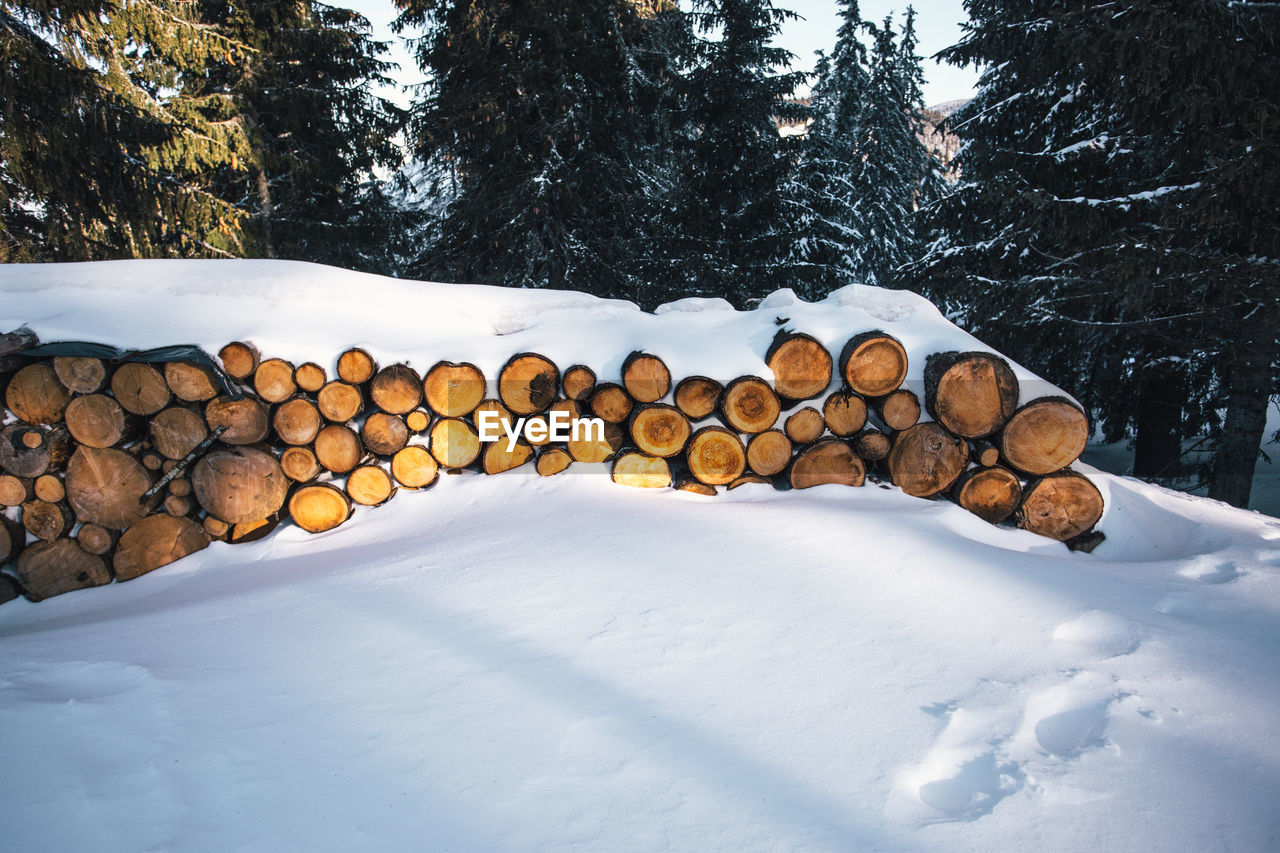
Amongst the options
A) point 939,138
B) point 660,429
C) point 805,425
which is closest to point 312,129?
point 660,429

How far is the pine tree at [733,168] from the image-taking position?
9.51 metres

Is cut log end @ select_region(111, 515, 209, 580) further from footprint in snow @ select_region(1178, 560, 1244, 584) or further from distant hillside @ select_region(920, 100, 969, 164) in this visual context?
distant hillside @ select_region(920, 100, 969, 164)

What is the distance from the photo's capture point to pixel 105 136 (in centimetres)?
597

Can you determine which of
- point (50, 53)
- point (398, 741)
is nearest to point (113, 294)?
point (50, 53)

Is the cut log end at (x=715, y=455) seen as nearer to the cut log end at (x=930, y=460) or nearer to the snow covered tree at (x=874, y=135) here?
the cut log end at (x=930, y=460)

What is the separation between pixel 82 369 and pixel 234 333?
820 millimetres

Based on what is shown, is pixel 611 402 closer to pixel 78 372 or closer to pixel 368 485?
pixel 368 485

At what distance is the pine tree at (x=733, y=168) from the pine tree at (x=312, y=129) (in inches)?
202

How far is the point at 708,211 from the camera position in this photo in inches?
379

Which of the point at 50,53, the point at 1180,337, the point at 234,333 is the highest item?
the point at 50,53

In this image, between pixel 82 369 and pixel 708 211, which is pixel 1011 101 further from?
pixel 82 369

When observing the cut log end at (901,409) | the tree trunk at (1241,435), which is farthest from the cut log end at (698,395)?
the tree trunk at (1241,435)

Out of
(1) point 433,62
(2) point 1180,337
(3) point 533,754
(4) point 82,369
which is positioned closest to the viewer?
(3) point 533,754

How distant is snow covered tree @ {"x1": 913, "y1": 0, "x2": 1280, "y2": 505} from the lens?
5.00 meters
